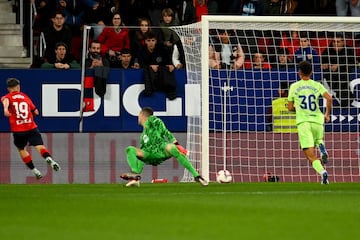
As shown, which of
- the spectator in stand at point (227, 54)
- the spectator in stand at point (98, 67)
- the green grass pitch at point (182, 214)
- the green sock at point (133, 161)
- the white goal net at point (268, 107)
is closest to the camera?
the green grass pitch at point (182, 214)

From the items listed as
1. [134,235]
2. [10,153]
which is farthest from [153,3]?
[134,235]

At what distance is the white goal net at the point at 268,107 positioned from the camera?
21.9 m

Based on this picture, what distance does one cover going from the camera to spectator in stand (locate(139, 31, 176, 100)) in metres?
22.2

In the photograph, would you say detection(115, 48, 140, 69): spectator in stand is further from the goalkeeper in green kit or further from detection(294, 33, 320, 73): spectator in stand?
the goalkeeper in green kit

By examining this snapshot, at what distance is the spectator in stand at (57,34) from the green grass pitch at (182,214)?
6536 mm

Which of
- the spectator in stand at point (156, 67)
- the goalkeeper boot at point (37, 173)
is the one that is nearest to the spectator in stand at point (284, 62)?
the spectator in stand at point (156, 67)

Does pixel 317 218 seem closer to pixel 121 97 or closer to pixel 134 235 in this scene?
pixel 134 235

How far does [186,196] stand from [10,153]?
786 centimetres

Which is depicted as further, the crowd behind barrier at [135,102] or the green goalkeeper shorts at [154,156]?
the crowd behind barrier at [135,102]

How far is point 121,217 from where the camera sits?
11.1m

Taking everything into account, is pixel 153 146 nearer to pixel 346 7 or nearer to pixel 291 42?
pixel 291 42

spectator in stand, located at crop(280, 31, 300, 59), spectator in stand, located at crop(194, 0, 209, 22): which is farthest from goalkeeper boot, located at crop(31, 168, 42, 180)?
spectator in stand, located at crop(194, 0, 209, 22)

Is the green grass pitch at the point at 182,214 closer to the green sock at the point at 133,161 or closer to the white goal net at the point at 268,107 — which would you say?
the green sock at the point at 133,161

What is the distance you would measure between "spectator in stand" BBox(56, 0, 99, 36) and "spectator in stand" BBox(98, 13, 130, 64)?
1.09 m
